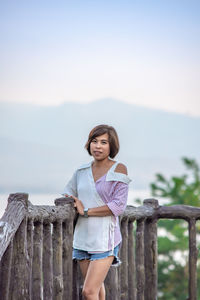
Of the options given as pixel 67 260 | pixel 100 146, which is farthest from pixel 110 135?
pixel 67 260

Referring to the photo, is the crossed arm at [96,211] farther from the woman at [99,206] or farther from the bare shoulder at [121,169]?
the bare shoulder at [121,169]

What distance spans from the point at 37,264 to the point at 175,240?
14051mm

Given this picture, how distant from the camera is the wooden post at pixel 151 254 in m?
5.04

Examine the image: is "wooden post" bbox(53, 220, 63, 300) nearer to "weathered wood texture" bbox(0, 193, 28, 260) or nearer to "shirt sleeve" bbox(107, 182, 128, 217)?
"shirt sleeve" bbox(107, 182, 128, 217)

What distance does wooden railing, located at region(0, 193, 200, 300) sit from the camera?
11.5 feet

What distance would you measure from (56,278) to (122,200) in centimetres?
65

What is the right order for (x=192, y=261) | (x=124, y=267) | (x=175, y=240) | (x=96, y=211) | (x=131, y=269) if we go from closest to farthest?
1. (x=96, y=211)
2. (x=124, y=267)
3. (x=131, y=269)
4. (x=192, y=261)
5. (x=175, y=240)

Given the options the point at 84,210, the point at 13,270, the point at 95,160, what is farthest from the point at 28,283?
the point at 95,160

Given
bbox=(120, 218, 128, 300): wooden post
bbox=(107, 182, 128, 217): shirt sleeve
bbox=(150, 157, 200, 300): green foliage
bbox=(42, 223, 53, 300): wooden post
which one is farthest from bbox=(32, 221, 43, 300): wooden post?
bbox=(150, 157, 200, 300): green foliage

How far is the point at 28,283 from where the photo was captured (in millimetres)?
3598

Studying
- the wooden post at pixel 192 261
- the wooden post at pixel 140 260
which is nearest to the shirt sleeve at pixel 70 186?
the wooden post at pixel 140 260

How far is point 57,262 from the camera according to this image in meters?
4.04

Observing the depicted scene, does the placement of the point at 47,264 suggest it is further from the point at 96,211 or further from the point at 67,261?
the point at 96,211

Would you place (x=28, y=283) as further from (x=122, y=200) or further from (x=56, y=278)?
(x=122, y=200)
